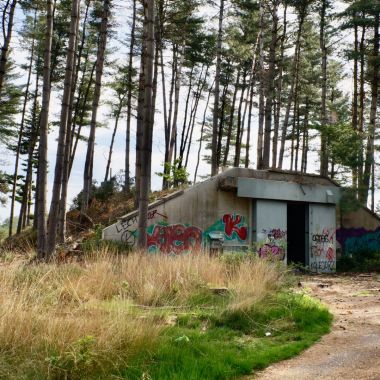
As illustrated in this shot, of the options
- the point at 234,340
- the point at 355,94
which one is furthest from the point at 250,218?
the point at 234,340

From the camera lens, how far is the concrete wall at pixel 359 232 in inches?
810

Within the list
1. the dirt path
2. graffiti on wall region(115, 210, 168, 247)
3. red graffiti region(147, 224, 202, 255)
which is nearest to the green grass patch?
the dirt path

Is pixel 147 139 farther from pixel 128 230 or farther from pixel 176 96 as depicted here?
pixel 176 96

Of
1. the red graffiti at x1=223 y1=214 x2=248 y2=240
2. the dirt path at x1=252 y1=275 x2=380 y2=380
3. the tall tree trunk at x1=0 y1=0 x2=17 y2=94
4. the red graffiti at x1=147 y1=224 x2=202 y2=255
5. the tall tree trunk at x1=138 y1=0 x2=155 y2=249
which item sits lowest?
the dirt path at x1=252 y1=275 x2=380 y2=380

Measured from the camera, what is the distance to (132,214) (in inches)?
587

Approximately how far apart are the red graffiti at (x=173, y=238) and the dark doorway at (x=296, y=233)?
6.11 metres

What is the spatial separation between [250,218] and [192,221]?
2.66 metres

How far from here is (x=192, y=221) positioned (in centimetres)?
1619

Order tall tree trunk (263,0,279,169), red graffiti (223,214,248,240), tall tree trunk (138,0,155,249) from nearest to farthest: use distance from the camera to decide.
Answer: tall tree trunk (138,0,155,249) → red graffiti (223,214,248,240) → tall tree trunk (263,0,279,169)

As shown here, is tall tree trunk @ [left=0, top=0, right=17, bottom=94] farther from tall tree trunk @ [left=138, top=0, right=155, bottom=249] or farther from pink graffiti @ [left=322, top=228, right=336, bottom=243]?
pink graffiti @ [left=322, top=228, right=336, bottom=243]

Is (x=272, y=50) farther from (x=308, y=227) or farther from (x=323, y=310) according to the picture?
(x=323, y=310)

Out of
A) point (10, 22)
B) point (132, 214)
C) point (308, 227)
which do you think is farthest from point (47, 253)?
point (308, 227)

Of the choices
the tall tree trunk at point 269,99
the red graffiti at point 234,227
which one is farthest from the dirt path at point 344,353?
Answer: the tall tree trunk at point 269,99

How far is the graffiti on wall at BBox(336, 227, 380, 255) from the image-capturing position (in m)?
20.5
